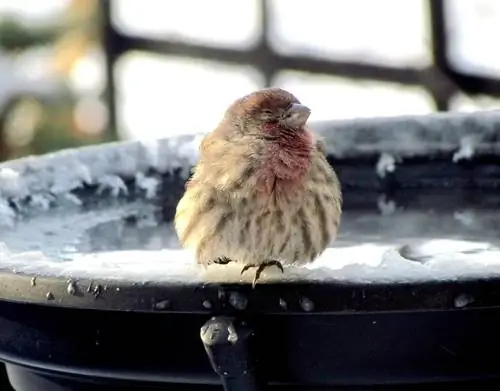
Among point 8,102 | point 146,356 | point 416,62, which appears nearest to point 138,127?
point 8,102

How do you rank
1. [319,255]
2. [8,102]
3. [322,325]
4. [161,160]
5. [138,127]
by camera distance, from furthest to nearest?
[138,127] → [8,102] → [161,160] → [319,255] → [322,325]

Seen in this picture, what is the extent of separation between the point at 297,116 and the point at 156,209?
64cm

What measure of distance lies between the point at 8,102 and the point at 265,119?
14.7 ft

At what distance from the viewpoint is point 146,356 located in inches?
70.2

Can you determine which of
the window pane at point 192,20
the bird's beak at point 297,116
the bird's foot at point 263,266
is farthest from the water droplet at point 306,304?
the window pane at point 192,20

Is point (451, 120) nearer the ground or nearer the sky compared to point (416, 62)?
nearer the ground

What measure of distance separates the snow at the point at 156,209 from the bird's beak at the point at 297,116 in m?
0.26

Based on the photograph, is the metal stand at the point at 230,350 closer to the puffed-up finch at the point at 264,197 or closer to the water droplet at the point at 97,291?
the water droplet at the point at 97,291

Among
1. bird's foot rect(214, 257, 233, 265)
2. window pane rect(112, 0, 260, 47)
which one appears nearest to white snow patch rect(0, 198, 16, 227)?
bird's foot rect(214, 257, 233, 265)

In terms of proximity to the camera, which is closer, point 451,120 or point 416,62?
point 451,120

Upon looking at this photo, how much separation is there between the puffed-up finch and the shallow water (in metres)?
0.08

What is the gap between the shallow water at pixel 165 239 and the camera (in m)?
2.24

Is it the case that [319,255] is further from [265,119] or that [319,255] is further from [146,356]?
[146,356]

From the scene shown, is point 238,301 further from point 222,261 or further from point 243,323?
point 222,261
